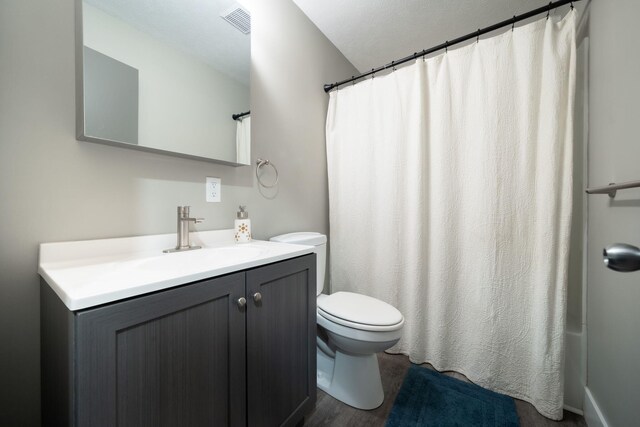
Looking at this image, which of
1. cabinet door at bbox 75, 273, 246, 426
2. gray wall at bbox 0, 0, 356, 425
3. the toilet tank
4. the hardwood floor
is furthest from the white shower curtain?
cabinet door at bbox 75, 273, 246, 426

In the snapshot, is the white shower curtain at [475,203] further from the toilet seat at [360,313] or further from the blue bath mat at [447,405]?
the toilet seat at [360,313]

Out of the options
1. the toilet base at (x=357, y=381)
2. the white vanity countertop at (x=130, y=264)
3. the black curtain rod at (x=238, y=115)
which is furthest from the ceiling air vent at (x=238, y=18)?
the toilet base at (x=357, y=381)

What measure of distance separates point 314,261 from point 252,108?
36.1 inches

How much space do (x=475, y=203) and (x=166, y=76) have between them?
5.43 ft

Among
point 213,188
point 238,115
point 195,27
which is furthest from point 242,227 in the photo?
point 195,27

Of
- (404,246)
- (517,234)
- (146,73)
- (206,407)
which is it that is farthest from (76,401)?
(517,234)

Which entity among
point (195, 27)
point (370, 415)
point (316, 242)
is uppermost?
point (195, 27)

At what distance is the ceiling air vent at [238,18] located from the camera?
123cm

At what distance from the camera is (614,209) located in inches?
38.0

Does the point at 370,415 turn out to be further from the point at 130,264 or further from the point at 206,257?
the point at 130,264

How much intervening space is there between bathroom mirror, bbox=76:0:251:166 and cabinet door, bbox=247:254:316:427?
2.17 ft

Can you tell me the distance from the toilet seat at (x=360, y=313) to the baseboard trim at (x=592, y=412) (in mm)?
854

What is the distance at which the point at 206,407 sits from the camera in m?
0.70

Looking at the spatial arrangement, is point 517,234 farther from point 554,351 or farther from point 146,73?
point 146,73
